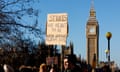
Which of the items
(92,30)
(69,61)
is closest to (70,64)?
(69,61)

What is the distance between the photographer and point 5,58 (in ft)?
57.6

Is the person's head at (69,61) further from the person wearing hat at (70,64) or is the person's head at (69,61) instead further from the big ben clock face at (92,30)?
the big ben clock face at (92,30)

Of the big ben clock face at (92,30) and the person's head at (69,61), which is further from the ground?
the person's head at (69,61)

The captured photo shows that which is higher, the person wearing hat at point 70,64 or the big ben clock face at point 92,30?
the person wearing hat at point 70,64

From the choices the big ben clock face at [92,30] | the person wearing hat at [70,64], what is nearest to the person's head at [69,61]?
the person wearing hat at [70,64]

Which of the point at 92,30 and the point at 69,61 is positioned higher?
the point at 69,61

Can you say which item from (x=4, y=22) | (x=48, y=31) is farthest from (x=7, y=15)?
(x=48, y=31)

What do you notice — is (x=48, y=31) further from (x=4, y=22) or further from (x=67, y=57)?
(x=4, y=22)

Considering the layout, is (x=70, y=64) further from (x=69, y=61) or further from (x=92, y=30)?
(x=92, y=30)

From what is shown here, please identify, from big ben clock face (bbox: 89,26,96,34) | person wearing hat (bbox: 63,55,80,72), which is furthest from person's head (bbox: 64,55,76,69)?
big ben clock face (bbox: 89,26,96,34)

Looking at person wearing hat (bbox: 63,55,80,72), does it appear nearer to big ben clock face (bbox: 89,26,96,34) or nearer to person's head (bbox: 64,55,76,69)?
person's head (bbox: 64,55,76,69)

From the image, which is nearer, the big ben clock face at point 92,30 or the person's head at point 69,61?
the person's head at point 69,61

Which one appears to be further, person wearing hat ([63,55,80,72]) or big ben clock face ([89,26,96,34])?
big ben clock face ([89,26,96,34])

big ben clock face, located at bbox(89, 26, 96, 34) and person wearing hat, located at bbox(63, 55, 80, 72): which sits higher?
person wearing hat, located at bbox(63, 55, 80, 72)
